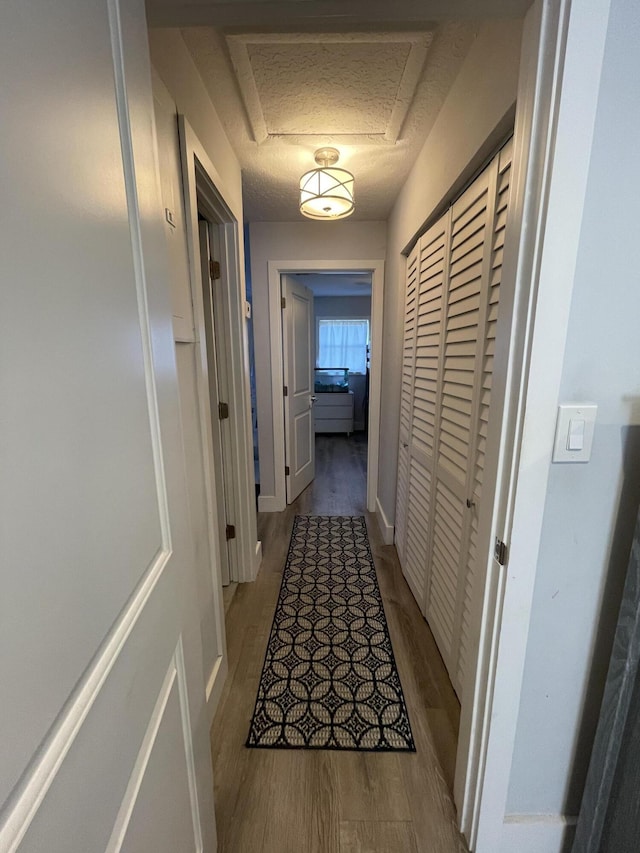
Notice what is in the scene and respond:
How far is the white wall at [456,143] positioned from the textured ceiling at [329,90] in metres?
0.07

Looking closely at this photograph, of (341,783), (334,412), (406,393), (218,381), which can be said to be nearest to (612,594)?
(341,783)

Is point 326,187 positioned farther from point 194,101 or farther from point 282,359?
point 282,359

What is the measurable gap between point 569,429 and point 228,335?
5.17 feet

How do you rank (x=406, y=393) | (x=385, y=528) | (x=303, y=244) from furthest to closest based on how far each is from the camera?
(x=303, y=244) < (x=385, y=528) < (x=406, y=393)

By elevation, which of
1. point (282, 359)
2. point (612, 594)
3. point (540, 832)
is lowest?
point (540, 832)

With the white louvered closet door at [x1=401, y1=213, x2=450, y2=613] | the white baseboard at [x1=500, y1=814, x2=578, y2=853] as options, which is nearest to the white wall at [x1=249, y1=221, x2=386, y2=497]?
the white louvered closet door at [x1=401, y1=213, x2=450, y2=613]

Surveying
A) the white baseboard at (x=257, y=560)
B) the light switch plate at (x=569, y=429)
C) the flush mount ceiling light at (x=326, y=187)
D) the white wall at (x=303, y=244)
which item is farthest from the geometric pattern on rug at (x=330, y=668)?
the flush mount ceiling light at (x=326, y=187)

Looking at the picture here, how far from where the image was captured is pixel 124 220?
567mm

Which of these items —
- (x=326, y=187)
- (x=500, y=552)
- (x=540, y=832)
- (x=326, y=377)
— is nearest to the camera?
(x=500, y=552)

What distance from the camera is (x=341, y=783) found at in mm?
1184

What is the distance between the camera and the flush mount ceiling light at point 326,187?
5.71ft

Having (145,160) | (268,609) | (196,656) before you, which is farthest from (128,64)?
(268,609)

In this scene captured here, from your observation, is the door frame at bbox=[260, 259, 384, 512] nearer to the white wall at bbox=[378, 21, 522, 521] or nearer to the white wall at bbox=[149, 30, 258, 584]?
the white wall at bbox=[378, 21, 522, 521]

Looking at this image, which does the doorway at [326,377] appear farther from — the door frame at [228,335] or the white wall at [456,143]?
the door frame at [228,335]
